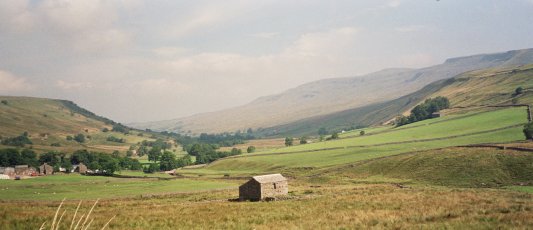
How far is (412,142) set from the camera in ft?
402

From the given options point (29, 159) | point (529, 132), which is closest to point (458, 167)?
point (529, 132)

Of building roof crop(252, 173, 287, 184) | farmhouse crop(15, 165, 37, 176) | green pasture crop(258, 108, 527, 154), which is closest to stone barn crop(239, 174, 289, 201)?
building roof crop(252, 173, 287, 184)

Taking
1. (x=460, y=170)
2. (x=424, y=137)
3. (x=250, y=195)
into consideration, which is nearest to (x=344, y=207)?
(x=250, y=195)

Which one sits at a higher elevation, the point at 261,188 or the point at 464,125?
the point at 464,125

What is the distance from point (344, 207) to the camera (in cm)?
3909

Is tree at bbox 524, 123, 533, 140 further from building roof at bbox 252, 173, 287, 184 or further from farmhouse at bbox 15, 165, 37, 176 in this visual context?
farmhouse at bbox 15, 165, 37, 176

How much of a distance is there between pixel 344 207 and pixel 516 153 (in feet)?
187

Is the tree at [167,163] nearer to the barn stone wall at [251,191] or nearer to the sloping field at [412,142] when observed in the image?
the sloping field at [412,142]

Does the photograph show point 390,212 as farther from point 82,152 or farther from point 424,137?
point 82,152

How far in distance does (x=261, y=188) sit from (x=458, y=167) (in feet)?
146

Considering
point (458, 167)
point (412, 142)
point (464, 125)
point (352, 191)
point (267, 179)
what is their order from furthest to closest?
point (464, 125) → point (412, 142) → point (458, 167) → point (267, 179) → point (352, 191)

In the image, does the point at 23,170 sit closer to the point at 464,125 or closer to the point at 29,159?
the point at 29,159

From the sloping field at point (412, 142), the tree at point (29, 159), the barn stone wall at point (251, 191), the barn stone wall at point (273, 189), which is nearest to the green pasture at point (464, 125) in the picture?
the sloping field at point (412, 142)

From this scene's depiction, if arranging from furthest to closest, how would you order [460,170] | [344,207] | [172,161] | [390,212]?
1. [172,161]
2. [460,170]
3. [344,207]
4. [390,212]
